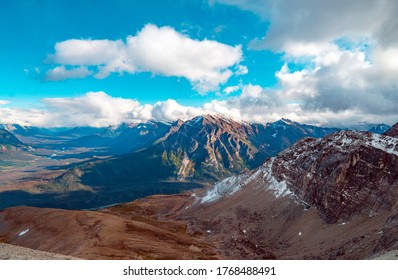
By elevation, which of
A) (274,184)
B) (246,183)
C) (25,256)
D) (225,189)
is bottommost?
(225,189)

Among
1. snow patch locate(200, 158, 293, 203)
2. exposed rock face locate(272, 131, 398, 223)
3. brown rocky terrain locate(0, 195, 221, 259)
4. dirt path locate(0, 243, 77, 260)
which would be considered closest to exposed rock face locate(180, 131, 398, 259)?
exposed rock face locate(272, 131, 398, 223)

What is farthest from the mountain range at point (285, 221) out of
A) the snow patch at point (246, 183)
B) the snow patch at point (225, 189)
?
the snow patch at point (225, 189)

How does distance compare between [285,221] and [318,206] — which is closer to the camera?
[318,206]

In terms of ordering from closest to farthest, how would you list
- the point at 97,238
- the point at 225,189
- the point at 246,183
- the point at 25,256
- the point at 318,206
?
the point at 25,256, the point at 97,238, the point at 318,206, the point at 246,183, the point at 225,189

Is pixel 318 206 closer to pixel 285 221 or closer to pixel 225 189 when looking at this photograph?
pixel 285 221

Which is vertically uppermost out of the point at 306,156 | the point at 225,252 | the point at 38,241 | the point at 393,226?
the point at 306,156

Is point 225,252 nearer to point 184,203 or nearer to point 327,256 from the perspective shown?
point 327,256

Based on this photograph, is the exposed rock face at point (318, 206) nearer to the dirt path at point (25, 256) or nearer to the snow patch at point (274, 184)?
the snow patch at point (274, 184)

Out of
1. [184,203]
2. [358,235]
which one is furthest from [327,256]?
[184,203]

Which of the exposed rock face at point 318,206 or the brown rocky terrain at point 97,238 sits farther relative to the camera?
the exposed rock face at point 318,206

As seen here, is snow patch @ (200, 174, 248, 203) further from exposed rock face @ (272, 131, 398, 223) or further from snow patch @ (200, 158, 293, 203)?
exposed rock face @ (272, 131, 398, 223)

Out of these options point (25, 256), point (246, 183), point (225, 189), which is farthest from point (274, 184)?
point (25, 256)
